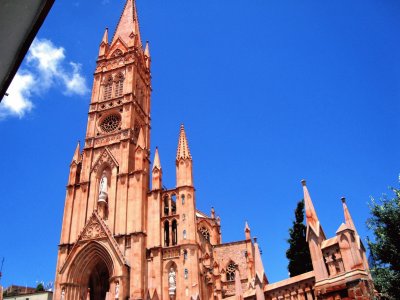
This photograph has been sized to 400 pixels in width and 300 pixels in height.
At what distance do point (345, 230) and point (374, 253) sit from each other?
1400 mm

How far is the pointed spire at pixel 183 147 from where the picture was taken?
37.2 metres

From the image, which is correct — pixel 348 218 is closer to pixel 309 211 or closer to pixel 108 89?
pixel 309 211

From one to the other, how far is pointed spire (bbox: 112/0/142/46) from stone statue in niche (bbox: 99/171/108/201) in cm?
2072

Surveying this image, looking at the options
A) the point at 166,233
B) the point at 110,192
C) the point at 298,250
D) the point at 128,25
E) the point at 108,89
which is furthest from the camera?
the point at 128,25

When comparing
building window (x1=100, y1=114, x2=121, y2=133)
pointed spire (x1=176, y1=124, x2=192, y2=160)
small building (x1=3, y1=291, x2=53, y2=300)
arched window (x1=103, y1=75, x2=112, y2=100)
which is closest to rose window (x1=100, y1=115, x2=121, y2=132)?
building window (x1=100, y1=114, x2=121, y2=133)

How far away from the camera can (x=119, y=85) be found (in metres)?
44.4

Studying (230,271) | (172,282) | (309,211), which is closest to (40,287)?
(230,271)

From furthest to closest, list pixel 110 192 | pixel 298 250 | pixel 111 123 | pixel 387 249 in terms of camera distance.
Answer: pixel 111 123 < pixel 110 192 < pixel 298 250 < pixel 387 249

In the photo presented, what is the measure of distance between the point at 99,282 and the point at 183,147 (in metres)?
15.5

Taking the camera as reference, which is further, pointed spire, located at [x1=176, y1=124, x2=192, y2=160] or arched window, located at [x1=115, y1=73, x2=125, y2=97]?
arched window, located at [x1=115, y1=73, x2=125, y2=97]

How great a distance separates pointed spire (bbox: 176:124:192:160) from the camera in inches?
1465

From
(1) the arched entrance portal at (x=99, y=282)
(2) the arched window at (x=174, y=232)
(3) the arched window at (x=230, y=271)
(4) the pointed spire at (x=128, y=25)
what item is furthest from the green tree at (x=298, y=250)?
(4) the pointed spire at (x=128, y=25)

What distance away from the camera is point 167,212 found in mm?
36312

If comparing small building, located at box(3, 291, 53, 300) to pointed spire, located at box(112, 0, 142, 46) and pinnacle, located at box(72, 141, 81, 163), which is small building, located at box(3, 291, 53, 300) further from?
pointed spire, located at box(112, 0, 142, 46)
